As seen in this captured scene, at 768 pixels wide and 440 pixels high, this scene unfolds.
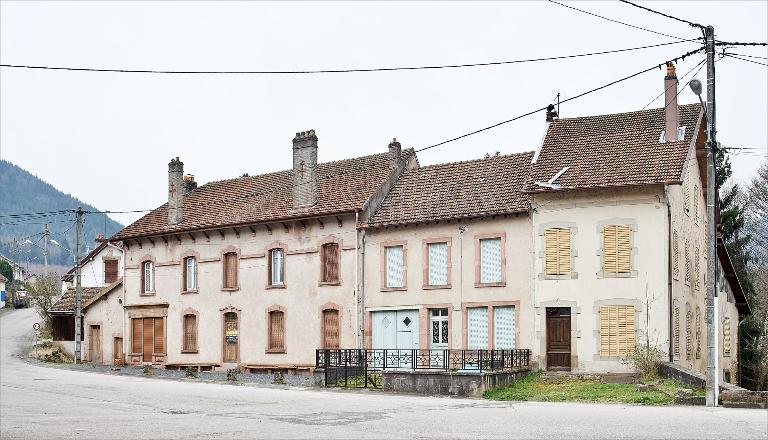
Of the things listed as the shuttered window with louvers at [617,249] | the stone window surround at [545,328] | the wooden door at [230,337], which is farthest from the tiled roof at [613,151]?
the wooden door at [230,337]

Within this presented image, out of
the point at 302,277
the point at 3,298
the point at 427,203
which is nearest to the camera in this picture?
the point at 427,203

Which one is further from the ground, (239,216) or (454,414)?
(239,216)

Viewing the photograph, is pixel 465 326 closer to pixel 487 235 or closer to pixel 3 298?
pixel 487 235

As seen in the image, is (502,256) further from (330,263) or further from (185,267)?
(185,267)

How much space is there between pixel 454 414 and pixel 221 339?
23.1 m

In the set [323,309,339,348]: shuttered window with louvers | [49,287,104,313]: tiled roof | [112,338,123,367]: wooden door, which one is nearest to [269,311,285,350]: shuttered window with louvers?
[323,309,339,348]: shuttered window with louvers

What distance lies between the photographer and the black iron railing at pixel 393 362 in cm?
3177

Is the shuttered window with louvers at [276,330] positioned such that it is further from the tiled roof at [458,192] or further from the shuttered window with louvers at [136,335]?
the shuttered window with louvers at [136,335]

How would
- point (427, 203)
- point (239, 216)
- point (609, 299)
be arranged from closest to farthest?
point (609, 299) < point (427, 203) < point (239, 216)

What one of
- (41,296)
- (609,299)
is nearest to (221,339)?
(609,299)

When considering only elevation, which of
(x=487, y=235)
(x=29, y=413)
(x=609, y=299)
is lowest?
(x=29, y=413)

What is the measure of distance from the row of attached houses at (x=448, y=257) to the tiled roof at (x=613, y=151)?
70 millimetres

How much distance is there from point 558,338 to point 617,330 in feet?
7.09

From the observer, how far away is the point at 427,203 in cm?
3756
